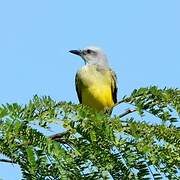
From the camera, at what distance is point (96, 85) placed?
7.58m

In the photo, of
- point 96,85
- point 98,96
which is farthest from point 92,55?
point 98,96

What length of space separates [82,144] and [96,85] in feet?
18.1

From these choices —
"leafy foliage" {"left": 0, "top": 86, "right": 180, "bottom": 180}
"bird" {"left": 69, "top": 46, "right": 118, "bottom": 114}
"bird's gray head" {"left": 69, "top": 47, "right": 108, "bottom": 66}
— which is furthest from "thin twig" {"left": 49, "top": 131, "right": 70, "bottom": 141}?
"bird's gray head" {"left": 69, "top": 47, "right": 108, "bottom": 66}

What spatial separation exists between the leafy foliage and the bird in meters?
4.85

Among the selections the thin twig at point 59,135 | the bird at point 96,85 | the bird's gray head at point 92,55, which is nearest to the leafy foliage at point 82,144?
the thin twig at point 59,135

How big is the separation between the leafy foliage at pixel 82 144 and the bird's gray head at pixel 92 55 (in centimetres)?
650

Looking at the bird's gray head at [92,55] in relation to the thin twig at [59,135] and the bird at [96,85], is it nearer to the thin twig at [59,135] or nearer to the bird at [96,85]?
the bird at [96,85]

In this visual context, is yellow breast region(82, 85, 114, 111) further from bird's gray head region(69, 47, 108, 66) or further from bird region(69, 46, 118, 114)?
bird's gray head region(69, 47, 108, 66)

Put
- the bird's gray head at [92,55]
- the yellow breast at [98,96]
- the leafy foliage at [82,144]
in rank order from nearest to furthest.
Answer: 1. the leafy foliage at [82,144]
2. the yellow breast at [98,96]
3. the bird's gray head at [92,55]

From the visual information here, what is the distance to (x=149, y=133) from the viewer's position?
2.10 metres

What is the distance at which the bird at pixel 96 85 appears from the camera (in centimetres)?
735

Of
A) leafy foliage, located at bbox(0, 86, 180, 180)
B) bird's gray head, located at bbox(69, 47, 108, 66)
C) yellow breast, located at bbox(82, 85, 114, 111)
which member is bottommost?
leafy foliage, located at bbox(0, 86, 180, 180)

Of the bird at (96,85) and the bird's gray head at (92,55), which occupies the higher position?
the bird's gray head at (92,55)

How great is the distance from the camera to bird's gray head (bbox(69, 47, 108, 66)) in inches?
344
